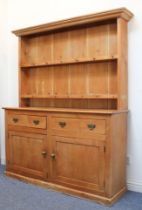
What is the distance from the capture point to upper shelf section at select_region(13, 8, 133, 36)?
2588 millimetres

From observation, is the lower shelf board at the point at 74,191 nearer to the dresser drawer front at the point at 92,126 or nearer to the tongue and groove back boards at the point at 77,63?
the dresser drawer front at the point at 92,126

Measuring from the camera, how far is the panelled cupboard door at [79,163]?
255cm

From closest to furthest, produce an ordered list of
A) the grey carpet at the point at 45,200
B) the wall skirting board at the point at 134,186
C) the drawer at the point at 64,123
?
the grey carpet at the point at 45,200 < the drawer at the point at 64,123 < the wall skirting board at the point at 134,186

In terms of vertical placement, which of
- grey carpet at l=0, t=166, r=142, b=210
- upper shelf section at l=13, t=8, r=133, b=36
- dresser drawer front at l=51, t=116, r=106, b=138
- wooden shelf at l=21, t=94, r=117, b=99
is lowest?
grey carpet at l=0, t=166, r=142, b=210

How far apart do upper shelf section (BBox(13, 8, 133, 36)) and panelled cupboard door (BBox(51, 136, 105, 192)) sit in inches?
51.8

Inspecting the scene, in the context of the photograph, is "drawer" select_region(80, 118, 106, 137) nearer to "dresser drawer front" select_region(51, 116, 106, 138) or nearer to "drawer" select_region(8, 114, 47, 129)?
"dresser drawer front" select_region(51, 116, 106, 138)

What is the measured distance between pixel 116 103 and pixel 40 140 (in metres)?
1.00

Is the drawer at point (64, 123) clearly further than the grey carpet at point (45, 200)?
Yes

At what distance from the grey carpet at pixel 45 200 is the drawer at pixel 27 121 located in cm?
73

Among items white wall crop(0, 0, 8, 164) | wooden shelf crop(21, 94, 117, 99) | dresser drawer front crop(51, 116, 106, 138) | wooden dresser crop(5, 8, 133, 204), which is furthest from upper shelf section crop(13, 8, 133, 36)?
dresser drawer front crop(51, 116, 106, 138)

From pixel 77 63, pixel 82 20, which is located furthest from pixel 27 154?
pixel 82 20

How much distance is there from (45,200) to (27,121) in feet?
3.19

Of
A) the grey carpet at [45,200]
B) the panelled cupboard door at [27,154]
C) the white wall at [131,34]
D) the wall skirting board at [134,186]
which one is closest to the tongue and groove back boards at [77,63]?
the white wall at [131,34]

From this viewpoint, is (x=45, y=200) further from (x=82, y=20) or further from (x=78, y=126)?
(x=82, y=20)
